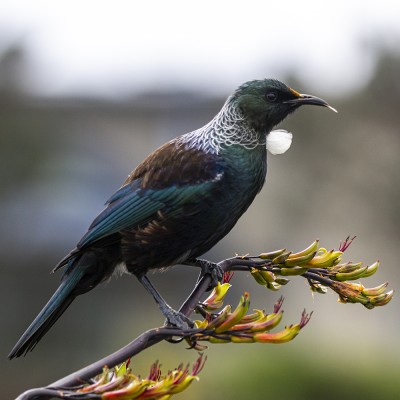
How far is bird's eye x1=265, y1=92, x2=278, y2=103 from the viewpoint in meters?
3.32

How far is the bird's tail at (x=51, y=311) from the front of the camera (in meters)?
2.58

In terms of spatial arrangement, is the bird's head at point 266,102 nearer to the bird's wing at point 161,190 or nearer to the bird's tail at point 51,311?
the bird's wing at point 161,190

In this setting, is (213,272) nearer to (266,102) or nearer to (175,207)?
(175,207)

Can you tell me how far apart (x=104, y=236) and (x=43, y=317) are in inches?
15.4

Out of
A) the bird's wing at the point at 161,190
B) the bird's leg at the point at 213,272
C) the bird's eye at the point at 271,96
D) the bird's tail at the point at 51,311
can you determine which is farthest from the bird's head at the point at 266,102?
the bird's tail at the point at 51,311

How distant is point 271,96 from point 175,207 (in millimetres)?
542

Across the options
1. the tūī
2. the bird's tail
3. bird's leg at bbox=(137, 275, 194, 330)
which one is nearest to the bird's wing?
the tūī

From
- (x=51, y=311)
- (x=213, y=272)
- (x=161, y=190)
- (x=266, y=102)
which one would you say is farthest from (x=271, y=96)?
(x=51, y=311)

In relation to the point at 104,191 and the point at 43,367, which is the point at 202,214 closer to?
the point at 43,367

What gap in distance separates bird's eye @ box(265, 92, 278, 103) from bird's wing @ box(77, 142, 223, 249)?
1.08 ft

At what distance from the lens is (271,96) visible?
131 inches

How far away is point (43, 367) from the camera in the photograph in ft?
39.3

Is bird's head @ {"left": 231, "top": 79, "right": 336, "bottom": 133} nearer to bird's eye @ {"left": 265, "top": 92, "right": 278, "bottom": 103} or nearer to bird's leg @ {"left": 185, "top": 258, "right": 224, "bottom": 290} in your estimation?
bird's eye @ {"left": 265, "top": 92, "right": 278, "bottom": 103}

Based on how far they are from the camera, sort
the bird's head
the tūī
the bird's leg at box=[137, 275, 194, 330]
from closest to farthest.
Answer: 1. the bird's leg at box=[137, 275, 194, 330]
2. the tūī
3. the bird's head
